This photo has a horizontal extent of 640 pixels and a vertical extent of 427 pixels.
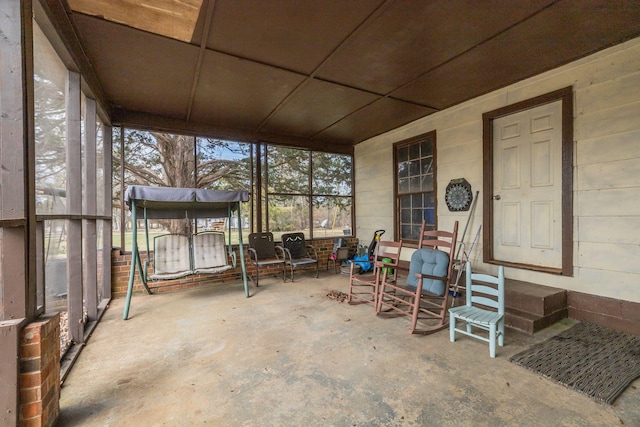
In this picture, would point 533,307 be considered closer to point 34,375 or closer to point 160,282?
point 34,375

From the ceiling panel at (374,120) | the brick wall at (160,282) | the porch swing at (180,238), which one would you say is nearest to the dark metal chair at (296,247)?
the brick wall at (160,282)

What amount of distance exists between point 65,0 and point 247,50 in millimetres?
1432

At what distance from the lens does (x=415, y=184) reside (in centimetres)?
509

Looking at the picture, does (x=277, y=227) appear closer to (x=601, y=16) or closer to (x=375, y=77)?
(x=375, y=77)

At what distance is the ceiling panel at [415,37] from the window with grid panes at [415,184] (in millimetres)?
1759

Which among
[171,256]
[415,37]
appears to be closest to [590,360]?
[415,37]

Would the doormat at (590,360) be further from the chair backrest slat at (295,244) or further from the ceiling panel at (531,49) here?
the chair backrest slat at (295,244)

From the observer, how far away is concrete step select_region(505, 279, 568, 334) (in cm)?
279

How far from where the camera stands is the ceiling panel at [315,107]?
12.2 ft

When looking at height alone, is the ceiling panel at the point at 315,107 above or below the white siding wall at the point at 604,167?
above

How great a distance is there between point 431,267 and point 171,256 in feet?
11.9

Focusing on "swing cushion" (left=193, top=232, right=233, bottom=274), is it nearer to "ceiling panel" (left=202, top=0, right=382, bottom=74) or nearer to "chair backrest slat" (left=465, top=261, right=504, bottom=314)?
"ceiling panel" (left=202, top=0, right=382, bottom=74)

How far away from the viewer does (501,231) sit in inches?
148

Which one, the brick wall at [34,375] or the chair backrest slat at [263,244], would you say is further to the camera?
the chair backrest slat at [263,244]
